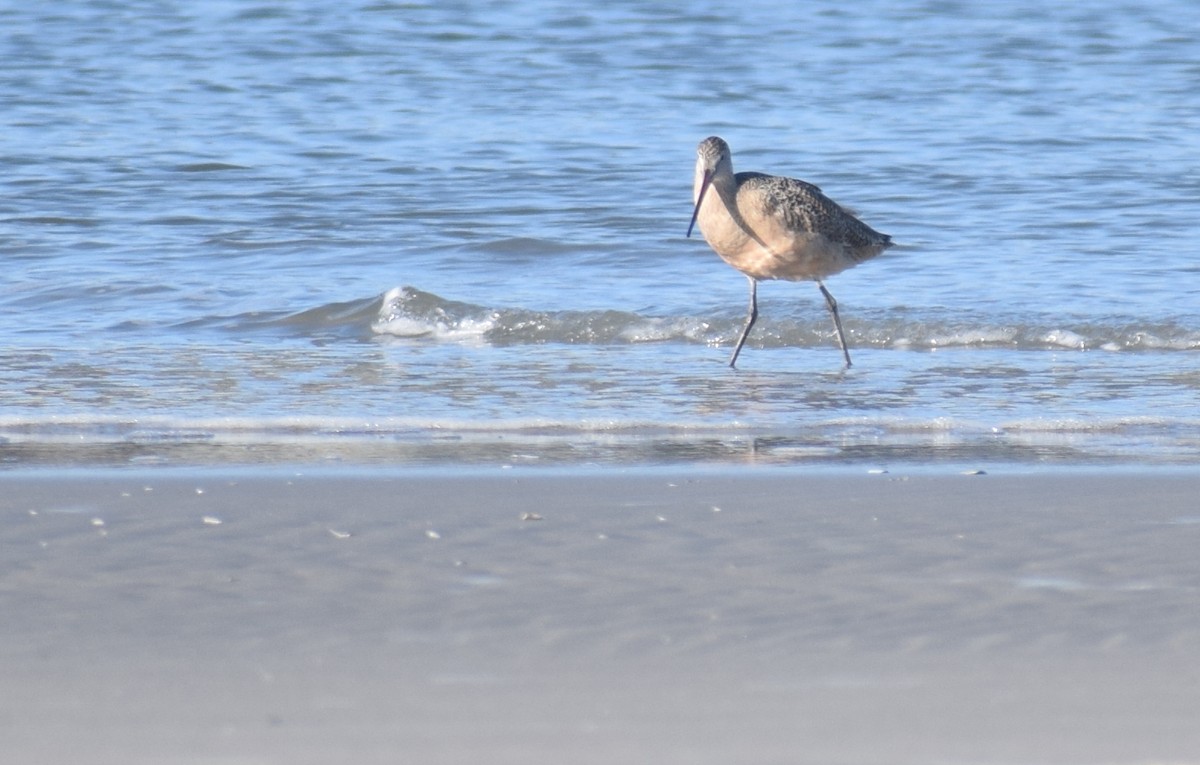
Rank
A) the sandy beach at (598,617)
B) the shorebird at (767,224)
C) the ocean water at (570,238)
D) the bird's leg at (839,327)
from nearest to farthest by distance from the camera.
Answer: the sandy beach at (598,617)
the ocean water at (570,238)
the bird's leg at (839,327)
the shorebird at (767,224)

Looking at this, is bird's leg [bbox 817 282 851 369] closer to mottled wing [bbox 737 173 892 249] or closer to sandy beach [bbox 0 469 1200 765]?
mottled wing [bbox 737 173 892 249]

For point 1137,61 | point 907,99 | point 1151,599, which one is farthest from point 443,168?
point 1151,599

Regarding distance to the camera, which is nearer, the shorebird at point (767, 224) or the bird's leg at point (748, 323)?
the bird's leg at point (748, 323)

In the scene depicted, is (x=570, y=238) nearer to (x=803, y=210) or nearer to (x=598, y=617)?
(x=803, y=210)

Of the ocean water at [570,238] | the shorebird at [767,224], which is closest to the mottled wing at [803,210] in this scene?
the shorebird at [767,224]

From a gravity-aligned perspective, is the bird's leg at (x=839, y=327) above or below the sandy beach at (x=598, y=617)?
below

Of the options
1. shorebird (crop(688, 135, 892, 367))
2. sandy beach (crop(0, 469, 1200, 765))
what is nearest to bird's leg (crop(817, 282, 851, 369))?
shorebird (crop(688, 135, 892, 367))

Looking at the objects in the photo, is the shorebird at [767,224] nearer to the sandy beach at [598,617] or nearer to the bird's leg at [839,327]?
the bird's leg at [839,327]

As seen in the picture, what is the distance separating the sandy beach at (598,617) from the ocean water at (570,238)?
0.63 meters

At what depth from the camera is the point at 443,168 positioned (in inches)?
542

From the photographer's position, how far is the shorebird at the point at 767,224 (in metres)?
8.39

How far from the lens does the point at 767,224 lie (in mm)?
8367

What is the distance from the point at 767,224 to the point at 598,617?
4.77 meters

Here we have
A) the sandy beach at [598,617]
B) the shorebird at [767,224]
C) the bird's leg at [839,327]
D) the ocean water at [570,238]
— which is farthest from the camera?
the shorebird at [767,224]
